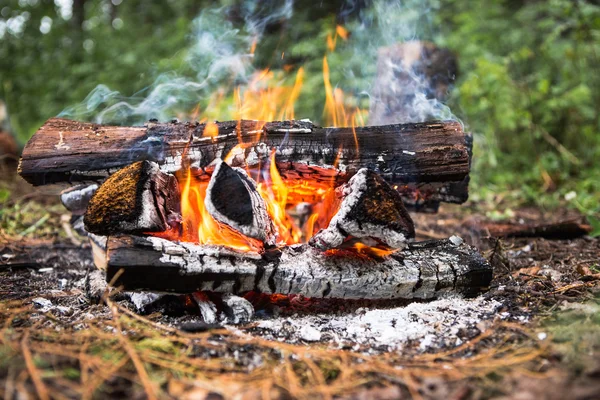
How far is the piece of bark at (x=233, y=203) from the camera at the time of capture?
2316mm

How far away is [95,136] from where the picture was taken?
2775mm

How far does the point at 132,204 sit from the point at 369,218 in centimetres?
125

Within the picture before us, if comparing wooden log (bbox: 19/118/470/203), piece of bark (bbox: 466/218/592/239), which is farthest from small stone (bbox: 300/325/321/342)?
piece of bark (bbox: 466/218/592/239)

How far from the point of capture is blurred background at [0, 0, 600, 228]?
5109 mm

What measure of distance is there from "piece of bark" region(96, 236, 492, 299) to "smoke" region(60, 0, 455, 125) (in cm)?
133

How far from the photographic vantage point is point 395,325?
2.32m

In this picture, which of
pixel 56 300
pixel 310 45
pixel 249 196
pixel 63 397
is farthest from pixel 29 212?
pixel 310 45

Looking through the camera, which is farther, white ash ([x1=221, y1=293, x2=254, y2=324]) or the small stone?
white ash ([x1=221, y1=293, x2=254, y2=324])

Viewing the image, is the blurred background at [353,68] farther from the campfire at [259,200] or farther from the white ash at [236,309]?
the white ash at [236,309]

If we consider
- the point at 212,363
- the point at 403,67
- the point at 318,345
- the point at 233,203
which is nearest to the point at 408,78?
the point at 403,67

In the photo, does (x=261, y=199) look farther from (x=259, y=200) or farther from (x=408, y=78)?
(x=408, y=78)

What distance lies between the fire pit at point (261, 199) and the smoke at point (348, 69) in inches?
30.1

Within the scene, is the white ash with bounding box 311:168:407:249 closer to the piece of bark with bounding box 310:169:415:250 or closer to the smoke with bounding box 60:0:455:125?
the piece of bark with bounding box 310:169:415:250

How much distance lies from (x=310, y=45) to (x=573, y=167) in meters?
4.24
